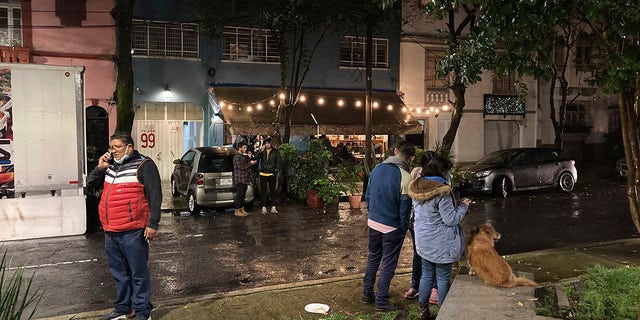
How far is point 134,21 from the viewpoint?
19.0 m

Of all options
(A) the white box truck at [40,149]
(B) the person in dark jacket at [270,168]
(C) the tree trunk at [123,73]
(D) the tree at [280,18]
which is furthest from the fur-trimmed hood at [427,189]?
(C) the tree trunk at [123,73]

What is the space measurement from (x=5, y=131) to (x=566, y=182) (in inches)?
625

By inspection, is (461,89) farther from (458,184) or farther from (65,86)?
(65,86)

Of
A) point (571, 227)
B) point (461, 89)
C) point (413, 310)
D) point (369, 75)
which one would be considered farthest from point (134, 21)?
point (413, 310)

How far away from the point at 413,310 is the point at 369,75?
11.3 metres

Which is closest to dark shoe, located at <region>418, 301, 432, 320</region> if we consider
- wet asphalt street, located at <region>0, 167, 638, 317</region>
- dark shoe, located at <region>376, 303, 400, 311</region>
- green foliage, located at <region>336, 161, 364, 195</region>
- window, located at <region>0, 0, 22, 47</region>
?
Answer: dark shoe, located at <region>376, 303, 400, 311</region>

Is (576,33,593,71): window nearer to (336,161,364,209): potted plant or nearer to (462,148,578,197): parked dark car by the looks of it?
(462,148,578,197): parked dark car

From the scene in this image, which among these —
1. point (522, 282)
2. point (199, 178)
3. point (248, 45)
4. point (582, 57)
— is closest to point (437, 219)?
point (522, 282)

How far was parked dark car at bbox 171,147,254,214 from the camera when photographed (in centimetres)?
1284

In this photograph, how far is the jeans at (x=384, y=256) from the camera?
227 inches

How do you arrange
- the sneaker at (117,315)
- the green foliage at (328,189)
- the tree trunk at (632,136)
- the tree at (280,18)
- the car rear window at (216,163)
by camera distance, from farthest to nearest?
1. the tree at (280,18)
2. the green foliage at (328,189)
3. the car rear window at (216,163)
4. the sneaker at (117,315)
5. the tree trunk at (632,136)

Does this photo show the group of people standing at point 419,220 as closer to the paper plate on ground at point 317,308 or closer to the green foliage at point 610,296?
the paper plate on ground at point 317,308

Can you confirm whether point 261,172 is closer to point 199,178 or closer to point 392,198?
point 199,178

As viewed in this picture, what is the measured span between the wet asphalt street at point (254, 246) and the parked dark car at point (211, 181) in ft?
1.22
